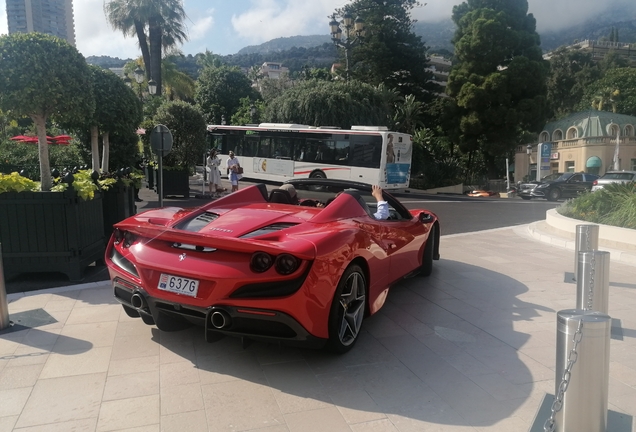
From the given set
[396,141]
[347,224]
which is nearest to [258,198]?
[347,224]

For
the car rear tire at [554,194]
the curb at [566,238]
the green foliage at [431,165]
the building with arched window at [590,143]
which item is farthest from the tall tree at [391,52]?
the curb at [566,238]

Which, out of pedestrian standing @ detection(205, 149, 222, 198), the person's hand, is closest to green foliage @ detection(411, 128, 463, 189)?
pedestrian standing @ detection(205, 149, 222, 198)

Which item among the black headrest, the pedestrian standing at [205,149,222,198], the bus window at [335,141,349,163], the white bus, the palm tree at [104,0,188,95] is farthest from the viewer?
the palm tree at [104,0,188,95]

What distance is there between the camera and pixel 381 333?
15.3 feet

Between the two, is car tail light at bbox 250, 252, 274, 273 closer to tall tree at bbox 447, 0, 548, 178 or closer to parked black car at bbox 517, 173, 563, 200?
parked black car at bbox 517, 173, 563, 200

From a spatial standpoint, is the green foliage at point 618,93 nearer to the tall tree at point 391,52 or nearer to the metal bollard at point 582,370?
the tall tree at point 391,52

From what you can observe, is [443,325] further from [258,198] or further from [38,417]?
[38,417]

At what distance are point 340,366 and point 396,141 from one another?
20.1 m

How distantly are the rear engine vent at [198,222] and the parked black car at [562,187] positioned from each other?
24.3m

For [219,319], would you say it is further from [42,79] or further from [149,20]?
[149,20]

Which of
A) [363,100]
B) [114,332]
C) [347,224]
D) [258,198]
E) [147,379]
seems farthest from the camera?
[363,100]

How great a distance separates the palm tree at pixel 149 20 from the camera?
32.3 metres

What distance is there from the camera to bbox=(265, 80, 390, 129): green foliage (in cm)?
3275

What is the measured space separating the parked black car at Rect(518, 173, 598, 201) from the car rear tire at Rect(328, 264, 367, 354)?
23.9 metres
